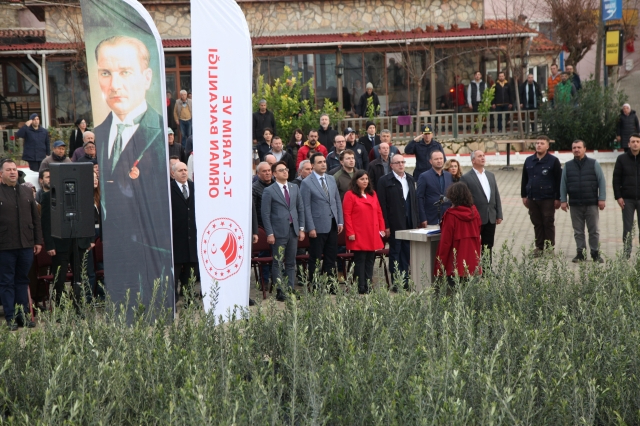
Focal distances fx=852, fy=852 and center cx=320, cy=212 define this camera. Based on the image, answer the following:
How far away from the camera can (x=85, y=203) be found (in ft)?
29.2

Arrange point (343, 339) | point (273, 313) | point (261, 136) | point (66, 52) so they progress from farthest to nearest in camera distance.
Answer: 1. point (66, 52)
2. point (261, 136)
3. point (273, 313)
4. point (343, 339)

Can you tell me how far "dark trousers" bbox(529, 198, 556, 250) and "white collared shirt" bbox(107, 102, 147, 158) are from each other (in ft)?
22.0

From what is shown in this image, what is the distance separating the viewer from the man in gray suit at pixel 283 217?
10.9 metres

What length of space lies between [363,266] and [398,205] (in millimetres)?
1047

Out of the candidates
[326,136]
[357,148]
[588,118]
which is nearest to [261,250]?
[357,148]

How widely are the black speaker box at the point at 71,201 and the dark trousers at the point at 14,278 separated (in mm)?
994

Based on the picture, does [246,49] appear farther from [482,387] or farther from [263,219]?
[482,387]

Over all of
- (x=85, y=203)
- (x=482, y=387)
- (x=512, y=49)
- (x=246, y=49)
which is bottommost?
(x=482, y=387)

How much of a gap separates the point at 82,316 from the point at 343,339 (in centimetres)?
249

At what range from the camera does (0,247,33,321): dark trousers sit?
9562 millimetres

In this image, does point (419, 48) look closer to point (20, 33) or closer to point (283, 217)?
point (20, 33)

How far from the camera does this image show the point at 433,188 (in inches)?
469

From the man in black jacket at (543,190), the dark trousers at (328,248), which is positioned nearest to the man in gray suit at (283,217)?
the dark trousers at (328,248)

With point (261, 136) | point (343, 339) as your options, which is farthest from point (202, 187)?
point (261, 136)
